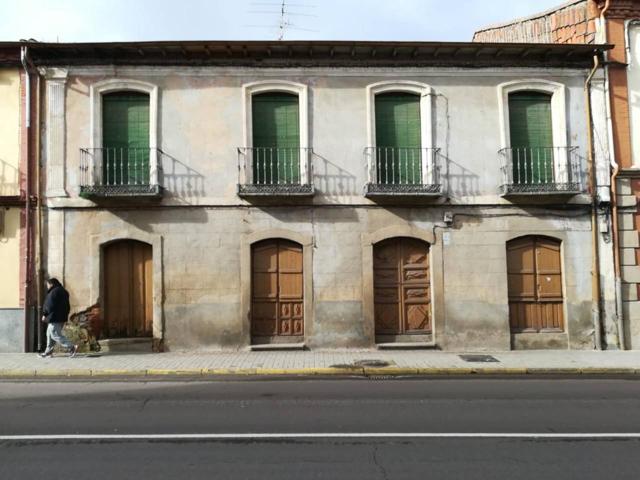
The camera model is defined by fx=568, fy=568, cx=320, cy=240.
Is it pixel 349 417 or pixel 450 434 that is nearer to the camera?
pixel 450 434

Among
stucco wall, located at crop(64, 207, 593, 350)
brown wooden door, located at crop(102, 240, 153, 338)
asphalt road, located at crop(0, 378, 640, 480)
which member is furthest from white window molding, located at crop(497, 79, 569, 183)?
brown wooden door, located at crop(102, 240, 153, 338)

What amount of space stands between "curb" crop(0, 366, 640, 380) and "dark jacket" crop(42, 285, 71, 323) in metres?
1.38

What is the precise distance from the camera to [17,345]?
1201 centimetres

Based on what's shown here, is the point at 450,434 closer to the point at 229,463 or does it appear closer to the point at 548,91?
the point at 229,463

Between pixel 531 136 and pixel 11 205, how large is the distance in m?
11.6

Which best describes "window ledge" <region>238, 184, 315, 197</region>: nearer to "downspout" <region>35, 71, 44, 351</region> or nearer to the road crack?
"downspout" <region>35, 71, 44, 351</region>

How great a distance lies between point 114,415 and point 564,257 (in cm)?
998

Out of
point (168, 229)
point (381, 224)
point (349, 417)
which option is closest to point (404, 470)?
point (349, 417)

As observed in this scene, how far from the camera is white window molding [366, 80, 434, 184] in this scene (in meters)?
12.6

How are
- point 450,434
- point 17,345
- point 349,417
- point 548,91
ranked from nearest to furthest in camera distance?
point 450,434 → point 349,417 → point 17,345 → point 548,91

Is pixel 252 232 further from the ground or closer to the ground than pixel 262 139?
closer to the ground

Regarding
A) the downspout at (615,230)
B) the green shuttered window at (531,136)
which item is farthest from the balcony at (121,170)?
the downspout at (615,230)

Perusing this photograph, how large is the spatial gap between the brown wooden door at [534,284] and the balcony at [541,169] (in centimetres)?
124

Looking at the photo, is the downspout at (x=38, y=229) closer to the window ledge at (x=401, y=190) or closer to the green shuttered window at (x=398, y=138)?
the window ledge at (x=401, y=190)
